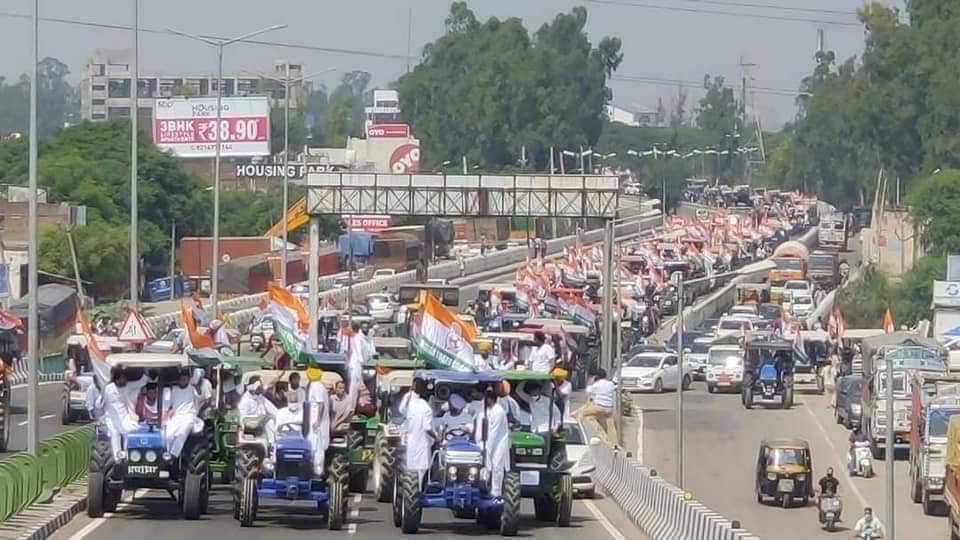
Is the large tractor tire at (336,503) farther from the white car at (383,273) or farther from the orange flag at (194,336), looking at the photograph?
the white car at (383,273)

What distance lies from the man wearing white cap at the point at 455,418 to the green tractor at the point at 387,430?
1.01 meters

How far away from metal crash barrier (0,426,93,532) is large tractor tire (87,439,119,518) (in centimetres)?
76

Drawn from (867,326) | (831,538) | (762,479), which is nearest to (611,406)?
(762,479)

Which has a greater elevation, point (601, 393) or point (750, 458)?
point (601, 393)

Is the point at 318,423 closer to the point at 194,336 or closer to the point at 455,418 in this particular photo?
the point at 455,418

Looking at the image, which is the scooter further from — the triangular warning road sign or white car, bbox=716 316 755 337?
white car, bbox=716 316 755 337

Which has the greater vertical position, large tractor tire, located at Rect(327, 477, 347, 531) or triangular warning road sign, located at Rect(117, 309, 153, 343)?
triangular warning road sign, located at Rect(117, 309, 153, 343)

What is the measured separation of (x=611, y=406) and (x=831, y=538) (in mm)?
8758

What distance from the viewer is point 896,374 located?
49.8 meters

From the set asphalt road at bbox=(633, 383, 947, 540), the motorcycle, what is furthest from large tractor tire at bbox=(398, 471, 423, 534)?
the motorcycle

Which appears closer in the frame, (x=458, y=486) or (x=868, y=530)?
(x=458, y=486)

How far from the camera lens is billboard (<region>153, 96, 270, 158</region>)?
135 m

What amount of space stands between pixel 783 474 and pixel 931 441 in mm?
2966

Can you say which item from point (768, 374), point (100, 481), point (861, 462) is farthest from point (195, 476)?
point (768, 374)
